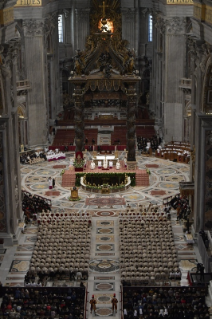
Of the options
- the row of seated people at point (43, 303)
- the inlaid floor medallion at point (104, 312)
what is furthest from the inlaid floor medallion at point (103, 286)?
the inlaid floor medallion at point (104, 312)

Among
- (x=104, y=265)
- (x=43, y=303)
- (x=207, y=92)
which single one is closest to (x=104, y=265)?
(x=104, y=265)

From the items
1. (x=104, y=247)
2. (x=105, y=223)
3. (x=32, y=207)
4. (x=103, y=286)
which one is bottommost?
(x=103, y=286)

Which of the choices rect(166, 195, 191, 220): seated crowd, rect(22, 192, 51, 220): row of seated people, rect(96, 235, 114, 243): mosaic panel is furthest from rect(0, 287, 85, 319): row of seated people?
rect(166, 195, 191, 220): seated crowd

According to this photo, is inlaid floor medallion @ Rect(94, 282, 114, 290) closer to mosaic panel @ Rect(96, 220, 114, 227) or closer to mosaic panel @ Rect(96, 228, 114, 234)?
mosaic panel @ Rect(96, 228, 114, 234)

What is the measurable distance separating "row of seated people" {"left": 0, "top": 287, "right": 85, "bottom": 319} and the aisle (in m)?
1.20

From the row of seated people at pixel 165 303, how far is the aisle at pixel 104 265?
1.15m

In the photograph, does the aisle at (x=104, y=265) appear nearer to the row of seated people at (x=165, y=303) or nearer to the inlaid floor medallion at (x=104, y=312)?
the inlaid floor medallion at (x=104, y=312)

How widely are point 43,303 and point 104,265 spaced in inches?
284

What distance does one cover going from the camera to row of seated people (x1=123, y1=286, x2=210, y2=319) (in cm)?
3200

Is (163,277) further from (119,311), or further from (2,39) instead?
(2,39)

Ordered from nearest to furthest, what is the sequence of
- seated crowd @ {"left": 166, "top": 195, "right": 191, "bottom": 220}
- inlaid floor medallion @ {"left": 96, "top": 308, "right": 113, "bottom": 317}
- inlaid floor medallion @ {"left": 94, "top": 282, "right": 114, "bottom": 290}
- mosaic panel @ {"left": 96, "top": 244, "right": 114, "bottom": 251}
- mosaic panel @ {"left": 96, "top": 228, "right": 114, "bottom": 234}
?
inlaid floor medallion @ {"left": 96, "top": 308, "right": 113, "bottom": 317} < inlaid floor medallion @ {"left": 94, "top": 282, "right": 114, "bottom": 290} < mosaic panel @ {"left": 96, "top": 244, "right": 114, "bottom": 251} < mosaic panel @ {"left": 96, "top": 228, "right": 114, "bottom": 234} < seated crowd @ {"left": 166, "top": 195, "right": 191, "bottom": 220}

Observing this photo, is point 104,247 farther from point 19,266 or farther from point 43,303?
point 43,303

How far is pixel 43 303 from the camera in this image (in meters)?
33.3

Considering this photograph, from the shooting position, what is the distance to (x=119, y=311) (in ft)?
112
